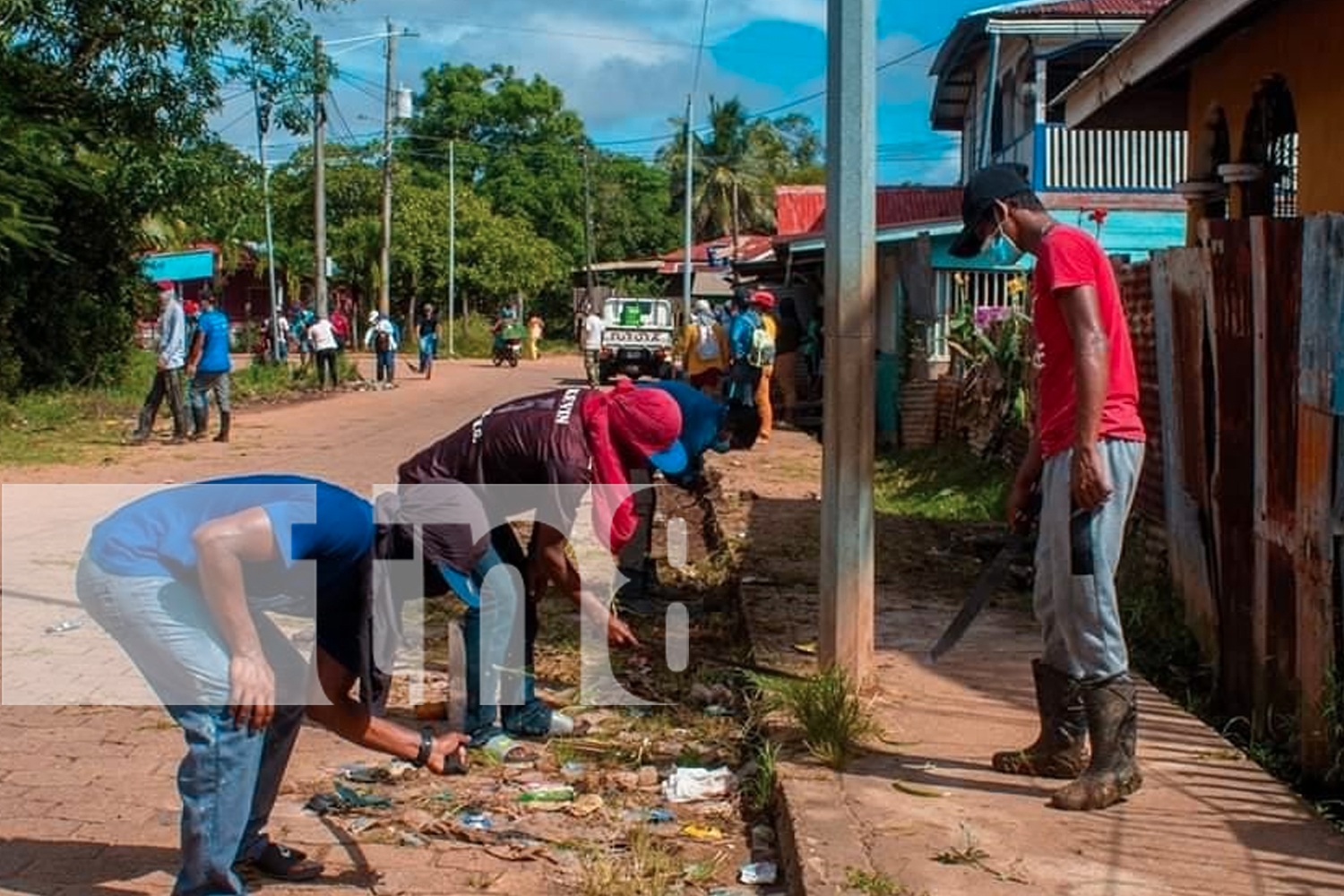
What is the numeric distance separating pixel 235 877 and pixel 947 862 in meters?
1.94

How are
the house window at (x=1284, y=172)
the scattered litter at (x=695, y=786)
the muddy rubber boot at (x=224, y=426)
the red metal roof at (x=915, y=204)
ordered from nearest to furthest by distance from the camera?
1. the scattered litter at (x=695, y=786)
2. the house window at (x=1284, y=172)
3. the muddy rubber boot at (x=224, y=426)
4. the red metal roof at (x=915, y=204)

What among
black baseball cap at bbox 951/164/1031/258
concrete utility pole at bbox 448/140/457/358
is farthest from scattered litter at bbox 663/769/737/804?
concrete utility pole at bbox 448/140/457/358

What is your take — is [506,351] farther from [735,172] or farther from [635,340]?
[735,172]

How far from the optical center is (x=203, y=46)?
20.5 metres

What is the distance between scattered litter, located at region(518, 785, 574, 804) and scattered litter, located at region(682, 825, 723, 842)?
1.59 ft

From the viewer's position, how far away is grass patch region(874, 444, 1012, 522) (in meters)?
11.9

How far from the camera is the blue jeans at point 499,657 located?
18.2 ft

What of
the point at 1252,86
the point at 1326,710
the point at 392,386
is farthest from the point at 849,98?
the point at 392,386

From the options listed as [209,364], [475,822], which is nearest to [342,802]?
[475,822]

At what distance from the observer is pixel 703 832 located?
4.88 metres

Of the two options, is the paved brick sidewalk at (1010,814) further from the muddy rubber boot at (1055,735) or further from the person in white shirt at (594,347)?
the person in white shirt at (594,347)

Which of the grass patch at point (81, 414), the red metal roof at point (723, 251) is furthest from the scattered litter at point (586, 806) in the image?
the red metal roof at point (723, 251)

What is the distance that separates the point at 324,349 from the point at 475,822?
79.1 feet

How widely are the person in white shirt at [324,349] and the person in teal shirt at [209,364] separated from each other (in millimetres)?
11069
